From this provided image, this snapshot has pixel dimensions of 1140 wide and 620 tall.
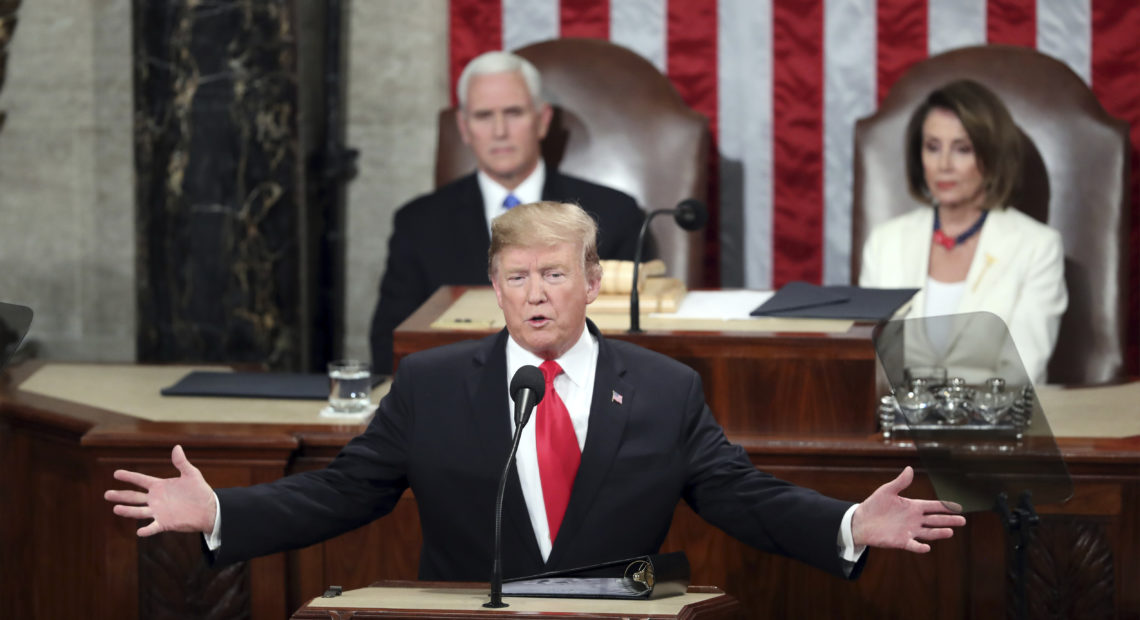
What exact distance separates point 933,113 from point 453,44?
1888mm

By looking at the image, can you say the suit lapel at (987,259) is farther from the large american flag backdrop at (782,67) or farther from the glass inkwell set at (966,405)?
the glass inkwell set at (966,405)

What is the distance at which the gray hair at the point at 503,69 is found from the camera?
4.87 metres

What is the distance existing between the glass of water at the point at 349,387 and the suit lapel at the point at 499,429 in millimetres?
866

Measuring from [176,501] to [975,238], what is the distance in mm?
2916

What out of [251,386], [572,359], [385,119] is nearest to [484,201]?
[385,119]

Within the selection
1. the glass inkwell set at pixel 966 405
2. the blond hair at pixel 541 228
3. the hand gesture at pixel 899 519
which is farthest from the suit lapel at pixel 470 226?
the hand gesture at pixel 899 519

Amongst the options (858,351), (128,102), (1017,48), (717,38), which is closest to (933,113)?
(1017,48)

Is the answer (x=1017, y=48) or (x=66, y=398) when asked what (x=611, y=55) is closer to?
(x=1017, y=48)

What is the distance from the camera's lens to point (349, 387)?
3.60 m

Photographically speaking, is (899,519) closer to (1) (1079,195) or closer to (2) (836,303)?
(2) (836,303)

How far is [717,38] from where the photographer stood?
5.60 m

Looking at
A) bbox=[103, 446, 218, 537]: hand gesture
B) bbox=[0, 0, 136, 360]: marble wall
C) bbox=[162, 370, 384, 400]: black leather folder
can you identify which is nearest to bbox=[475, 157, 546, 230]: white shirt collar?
bbox=[162, 370, 384, 400]: black leather folder

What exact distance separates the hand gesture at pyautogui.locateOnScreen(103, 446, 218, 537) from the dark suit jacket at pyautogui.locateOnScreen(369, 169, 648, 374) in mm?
2215

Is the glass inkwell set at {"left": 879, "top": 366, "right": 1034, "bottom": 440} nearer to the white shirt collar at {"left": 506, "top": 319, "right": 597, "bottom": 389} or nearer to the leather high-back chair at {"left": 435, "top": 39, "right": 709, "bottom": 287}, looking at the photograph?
the white shirt collar at {"left": 506, "top": 319, "right": 597, "bottom": 389}
